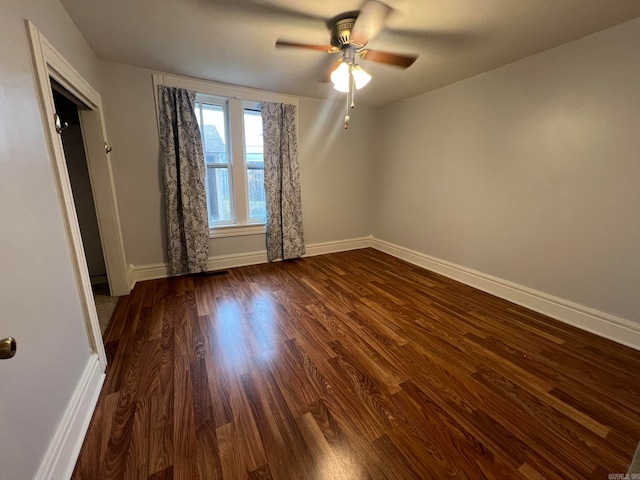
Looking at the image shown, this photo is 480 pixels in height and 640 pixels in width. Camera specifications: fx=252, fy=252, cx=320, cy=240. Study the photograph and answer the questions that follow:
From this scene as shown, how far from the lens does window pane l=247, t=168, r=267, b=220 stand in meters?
3.55

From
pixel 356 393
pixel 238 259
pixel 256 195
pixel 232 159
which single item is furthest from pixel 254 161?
pixel 356 393

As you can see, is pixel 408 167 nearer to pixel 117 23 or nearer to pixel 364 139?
pixel 364 139

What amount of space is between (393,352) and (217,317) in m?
1.55

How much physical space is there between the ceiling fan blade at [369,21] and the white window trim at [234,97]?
1761mm

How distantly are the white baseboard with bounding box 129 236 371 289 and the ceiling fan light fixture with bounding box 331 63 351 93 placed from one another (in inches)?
95.9

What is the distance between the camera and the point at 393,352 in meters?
1.85

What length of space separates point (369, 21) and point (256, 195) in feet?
7.96

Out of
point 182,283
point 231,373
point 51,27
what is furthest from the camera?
point 182,283

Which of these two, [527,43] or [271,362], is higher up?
[527,43]

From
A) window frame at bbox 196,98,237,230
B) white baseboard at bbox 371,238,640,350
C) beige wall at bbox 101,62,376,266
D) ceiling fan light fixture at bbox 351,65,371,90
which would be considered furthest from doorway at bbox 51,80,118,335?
white baseboard at bbox 371,238,640,350

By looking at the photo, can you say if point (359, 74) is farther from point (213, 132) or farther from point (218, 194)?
point (218, 194)

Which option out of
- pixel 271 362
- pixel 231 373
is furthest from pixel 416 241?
pixel 231 373

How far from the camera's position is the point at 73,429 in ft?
3.80

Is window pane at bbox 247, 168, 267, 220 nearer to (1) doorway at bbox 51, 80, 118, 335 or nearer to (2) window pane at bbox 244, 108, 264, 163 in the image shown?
(2) window pane at bbox 244, 108, 264, 163
